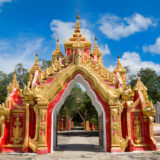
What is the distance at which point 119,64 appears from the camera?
13750 millimetres

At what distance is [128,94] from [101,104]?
65.6 inches

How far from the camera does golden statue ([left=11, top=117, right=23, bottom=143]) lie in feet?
35.0

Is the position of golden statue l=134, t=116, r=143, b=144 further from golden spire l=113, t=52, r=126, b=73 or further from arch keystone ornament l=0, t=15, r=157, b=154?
golden spire l=113, t=52, r=126, b=73

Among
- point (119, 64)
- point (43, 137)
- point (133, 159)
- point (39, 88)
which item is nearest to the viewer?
point (133, 159)

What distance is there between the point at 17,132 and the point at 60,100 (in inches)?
124

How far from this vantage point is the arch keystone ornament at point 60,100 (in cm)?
1024

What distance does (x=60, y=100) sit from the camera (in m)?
10.9

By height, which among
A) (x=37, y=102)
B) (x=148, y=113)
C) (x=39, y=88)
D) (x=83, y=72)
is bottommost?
(x=148, y=113)

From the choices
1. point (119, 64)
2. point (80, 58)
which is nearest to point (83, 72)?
point (80, 58)

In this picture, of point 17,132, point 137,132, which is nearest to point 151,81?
point 137,132

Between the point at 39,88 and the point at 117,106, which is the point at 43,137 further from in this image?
the point at 117,106

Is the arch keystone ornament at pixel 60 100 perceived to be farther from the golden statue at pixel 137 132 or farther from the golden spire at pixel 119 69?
the golden spire at pixel 119 69

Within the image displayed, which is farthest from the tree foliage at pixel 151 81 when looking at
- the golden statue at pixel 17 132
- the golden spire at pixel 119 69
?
the golden statue at pixel 17 132

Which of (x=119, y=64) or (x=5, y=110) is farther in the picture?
(x=119, y=64)
